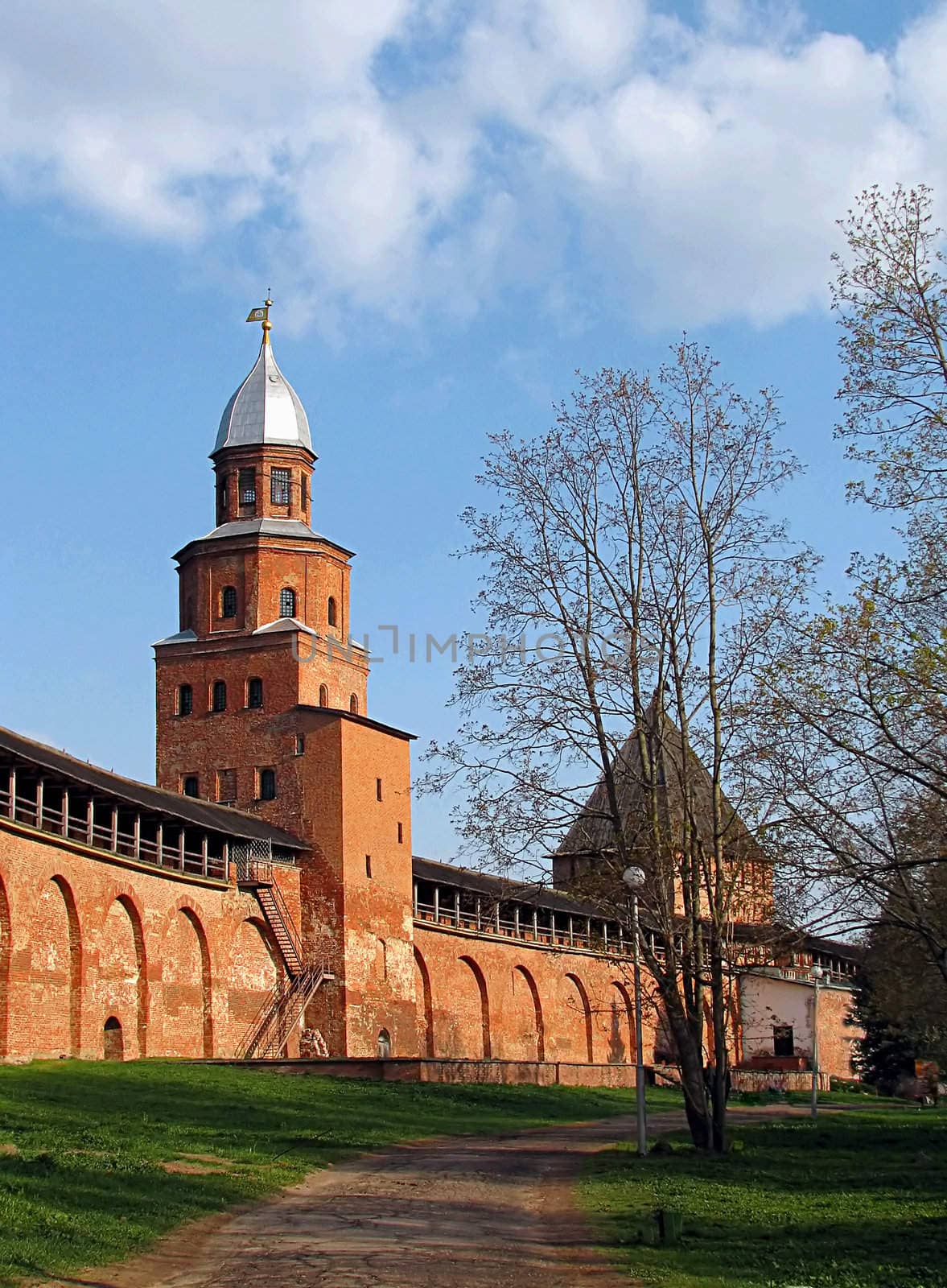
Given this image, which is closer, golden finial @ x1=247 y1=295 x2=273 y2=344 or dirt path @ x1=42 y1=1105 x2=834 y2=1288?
dirt path @ x1=42 y1=1105 x2=834 y2=1288

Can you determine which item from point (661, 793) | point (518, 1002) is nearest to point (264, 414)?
point (518, 1002)

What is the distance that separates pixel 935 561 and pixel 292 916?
96.1 ft

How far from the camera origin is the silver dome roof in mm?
45938

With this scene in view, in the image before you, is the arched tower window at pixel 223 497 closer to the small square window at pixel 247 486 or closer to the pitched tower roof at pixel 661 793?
the small square window at pixel 247 486

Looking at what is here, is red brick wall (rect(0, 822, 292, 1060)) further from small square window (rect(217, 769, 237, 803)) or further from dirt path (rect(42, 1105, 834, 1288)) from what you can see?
dirt path (rect(42, 1105, 834, 1288))

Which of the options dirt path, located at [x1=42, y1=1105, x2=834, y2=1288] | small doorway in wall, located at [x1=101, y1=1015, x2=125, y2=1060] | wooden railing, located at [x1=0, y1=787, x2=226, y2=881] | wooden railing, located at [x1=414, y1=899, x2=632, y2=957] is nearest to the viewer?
dirt path, located at [x1=42, y1=1105, x2=834, y2=1288]

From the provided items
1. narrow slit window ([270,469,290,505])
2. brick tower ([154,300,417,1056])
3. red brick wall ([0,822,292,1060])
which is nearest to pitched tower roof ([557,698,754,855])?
red brick wall ([0,822,292,1060])

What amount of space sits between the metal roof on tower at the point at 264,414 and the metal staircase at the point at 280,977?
13556 millimetres

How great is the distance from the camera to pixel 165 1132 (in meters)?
19.0

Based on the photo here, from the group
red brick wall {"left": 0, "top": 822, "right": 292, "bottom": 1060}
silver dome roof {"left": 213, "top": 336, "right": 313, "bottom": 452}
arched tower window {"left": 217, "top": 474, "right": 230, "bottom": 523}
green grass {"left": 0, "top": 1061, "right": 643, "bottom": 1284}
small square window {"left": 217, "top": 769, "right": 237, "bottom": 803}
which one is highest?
silver dome roof {"left": 213, "top": 336, "right": 313, "bottom": 452}

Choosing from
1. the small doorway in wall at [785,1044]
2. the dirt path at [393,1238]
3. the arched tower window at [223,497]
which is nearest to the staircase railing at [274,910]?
the arched tower window at [223,497]

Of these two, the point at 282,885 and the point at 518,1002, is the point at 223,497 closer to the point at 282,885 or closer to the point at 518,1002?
the point at 282,885

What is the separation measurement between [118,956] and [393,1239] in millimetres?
21812

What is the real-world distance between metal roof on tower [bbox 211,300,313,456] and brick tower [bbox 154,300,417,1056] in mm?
48
